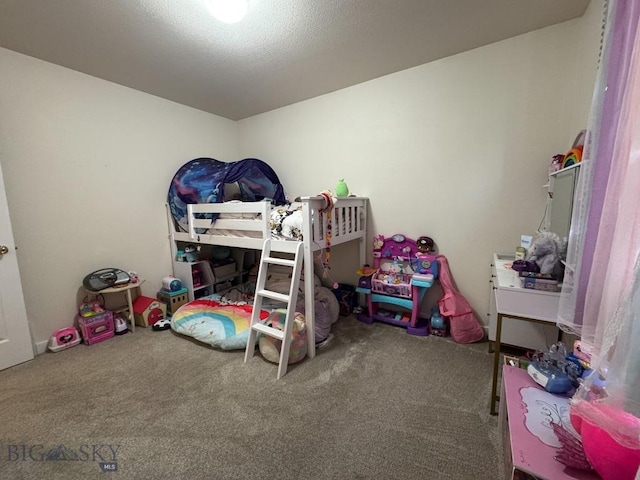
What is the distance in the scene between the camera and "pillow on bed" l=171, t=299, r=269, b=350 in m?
2.25

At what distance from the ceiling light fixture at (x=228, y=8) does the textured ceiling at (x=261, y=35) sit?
20cm

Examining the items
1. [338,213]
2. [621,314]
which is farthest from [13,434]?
[621,314]

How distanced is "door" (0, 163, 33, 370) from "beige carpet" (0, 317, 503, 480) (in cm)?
15

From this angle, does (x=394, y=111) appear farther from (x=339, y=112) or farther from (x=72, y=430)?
(x=72, y=430)

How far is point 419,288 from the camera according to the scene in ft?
8.19

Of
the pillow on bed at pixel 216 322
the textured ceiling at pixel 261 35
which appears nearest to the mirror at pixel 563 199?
the textured ceiling at pixel 261 35

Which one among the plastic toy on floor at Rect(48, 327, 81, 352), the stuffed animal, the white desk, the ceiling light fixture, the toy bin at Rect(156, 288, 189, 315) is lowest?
the plastic toy on floor at Rect(48, 327, 81, 352)

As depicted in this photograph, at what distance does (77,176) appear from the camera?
2469 mm

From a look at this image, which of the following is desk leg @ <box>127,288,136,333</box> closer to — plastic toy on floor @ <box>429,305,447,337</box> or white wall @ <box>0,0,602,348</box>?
white wall @ <box>0,0,602,348</box>

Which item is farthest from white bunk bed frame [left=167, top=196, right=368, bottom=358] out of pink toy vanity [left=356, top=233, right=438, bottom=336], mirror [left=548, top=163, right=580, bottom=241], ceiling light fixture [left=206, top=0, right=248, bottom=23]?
mirror [left=548, top=163, right=580, bottom=241]

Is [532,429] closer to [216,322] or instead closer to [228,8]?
[216,322]

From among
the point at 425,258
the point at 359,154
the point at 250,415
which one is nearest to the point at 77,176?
the point at 250,415

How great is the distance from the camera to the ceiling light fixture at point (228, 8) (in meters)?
1.52

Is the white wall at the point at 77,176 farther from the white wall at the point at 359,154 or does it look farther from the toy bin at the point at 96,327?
the toy bin at the point at 96,327
